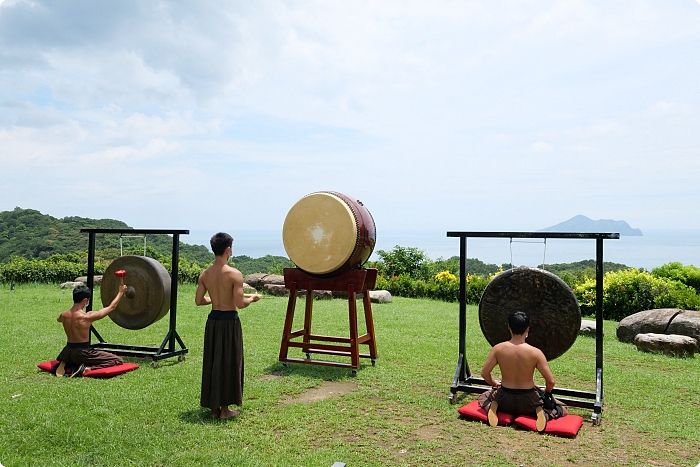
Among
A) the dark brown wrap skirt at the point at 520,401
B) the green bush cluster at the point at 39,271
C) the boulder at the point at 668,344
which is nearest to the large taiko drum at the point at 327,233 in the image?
the dark brown wrap skirt at the point at 520,401

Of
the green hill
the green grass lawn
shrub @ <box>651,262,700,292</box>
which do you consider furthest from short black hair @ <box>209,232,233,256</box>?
the green hill

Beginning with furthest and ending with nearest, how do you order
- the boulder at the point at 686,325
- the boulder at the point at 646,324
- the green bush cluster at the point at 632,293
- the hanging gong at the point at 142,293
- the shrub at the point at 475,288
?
1. the shrub at the point at 475,288
2. the green bush cluster at the point at 632,293
3. the boulder at the point at 646,324
4. the boulder at the point at 686,325
5. the hanging gong at the point at 142,293

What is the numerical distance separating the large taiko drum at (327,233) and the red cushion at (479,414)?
254 cm

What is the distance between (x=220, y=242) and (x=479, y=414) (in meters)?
3.03

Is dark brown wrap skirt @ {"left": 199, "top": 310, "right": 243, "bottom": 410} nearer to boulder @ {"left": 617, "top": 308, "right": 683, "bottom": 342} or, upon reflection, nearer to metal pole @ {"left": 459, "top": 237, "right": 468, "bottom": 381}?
metal pole @ {"left": 459, "top": 237, "right": 468, "bottom": 381}

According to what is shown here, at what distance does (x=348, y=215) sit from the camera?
7.67 meters

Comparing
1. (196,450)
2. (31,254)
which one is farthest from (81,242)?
(196,450)

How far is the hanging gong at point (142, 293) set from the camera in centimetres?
811

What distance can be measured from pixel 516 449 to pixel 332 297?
426 inches

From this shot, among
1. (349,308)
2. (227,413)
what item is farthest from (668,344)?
(227,413)

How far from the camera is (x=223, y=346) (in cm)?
566

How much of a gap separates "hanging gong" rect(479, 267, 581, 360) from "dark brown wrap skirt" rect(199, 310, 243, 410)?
8.84 feet

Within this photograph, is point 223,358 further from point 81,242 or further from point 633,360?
point 81,242

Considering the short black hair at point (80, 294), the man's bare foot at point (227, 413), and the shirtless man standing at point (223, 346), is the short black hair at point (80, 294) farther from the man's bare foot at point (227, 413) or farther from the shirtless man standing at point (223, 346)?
the man's bare foot at point (227, 413)
